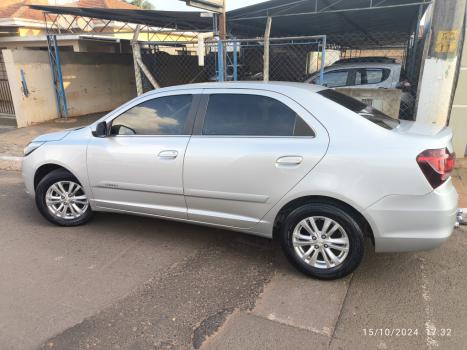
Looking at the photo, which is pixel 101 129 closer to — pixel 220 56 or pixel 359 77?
pixel 220 56

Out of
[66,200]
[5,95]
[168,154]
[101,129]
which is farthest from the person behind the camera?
[5,95]

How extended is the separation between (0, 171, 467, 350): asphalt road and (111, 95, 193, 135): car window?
1178 mm

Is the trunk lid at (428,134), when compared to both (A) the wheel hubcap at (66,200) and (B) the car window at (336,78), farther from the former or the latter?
(B) the car window at (336,78)

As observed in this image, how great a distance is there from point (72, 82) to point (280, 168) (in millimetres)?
10551

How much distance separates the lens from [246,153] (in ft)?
11.1

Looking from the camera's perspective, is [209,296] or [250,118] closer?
[209,296]

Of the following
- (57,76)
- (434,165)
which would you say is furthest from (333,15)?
(434,165)

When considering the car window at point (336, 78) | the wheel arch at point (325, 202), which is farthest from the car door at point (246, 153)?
the car window at point (336, 78)

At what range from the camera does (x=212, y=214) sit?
146 inches

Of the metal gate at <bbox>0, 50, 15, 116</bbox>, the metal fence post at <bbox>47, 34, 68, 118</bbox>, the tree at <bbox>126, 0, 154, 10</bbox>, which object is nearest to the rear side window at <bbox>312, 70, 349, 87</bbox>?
the metal fence post at <bbox>47, 34, 68, 118</bbox>

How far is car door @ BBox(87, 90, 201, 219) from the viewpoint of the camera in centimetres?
377

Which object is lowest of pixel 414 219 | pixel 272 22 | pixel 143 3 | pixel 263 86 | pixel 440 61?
pixel 414 219

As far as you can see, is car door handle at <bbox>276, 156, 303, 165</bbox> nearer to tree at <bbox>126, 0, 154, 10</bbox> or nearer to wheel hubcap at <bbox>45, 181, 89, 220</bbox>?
wheel hubcap at <bbox>45, 181, 89, 220</bbox>

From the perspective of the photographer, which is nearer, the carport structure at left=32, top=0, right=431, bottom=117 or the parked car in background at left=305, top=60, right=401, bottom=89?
the carport structure at left=32, top=0, right=431, bottom=117
